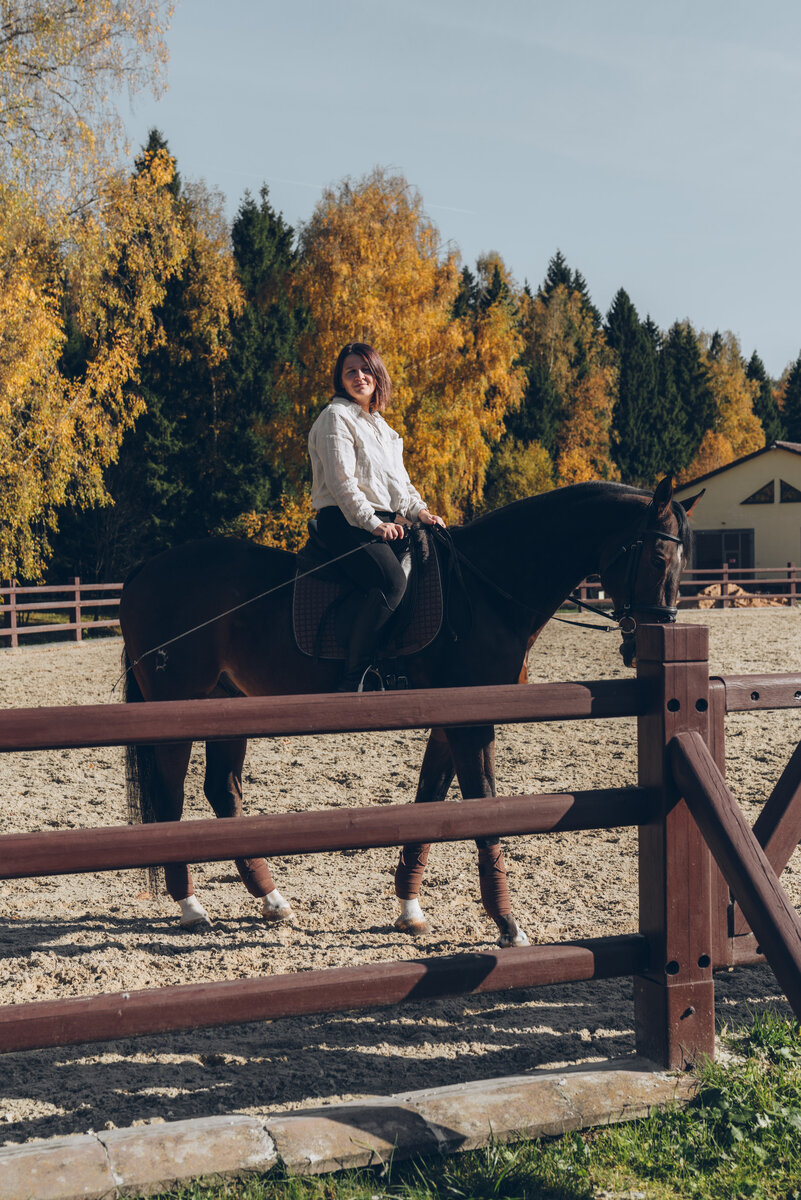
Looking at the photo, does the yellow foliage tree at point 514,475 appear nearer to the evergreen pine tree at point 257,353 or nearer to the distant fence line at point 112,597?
the distant fence line at point 112,597

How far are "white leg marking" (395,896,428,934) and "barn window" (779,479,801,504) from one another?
133ft

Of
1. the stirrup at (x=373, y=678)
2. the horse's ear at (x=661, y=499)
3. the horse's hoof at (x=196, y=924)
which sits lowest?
the horse's hoof at (x=196, y=924)

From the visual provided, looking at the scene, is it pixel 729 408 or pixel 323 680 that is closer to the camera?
pixel 323 680

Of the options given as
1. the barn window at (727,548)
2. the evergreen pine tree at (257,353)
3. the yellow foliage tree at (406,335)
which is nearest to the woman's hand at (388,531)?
the yellow foliage tree at (406,335)

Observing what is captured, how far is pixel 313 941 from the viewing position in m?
4.62

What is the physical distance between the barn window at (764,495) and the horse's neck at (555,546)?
40215mm

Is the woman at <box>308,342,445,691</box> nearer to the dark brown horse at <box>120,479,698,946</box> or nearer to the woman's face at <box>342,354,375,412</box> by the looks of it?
the woman's face at <box>342,354,375,412</box>

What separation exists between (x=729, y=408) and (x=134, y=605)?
216 feet

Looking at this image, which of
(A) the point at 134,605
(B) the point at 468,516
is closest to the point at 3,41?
(A) the point at 134,605

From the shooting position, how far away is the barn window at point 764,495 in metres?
42.2

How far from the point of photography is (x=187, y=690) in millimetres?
5320

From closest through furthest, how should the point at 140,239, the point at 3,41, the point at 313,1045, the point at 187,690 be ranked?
the point at 313,1045, the point at 187,690, the point at 3,41, the point at 140,239

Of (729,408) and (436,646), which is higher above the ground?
(729,408)

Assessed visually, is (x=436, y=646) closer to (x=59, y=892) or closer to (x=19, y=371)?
(x=59, y=892)
